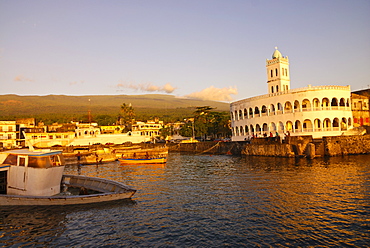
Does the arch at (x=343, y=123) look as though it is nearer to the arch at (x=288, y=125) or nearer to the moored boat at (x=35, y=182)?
the arch at (x=288, y=125)

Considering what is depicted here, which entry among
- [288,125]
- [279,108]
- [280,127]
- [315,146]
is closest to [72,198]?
[315,146]

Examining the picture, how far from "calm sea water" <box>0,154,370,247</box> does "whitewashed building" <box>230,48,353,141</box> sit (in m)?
29.9

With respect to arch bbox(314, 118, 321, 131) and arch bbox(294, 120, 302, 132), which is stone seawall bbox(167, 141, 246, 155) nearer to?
arch bbox(294, 120, 302, 132)

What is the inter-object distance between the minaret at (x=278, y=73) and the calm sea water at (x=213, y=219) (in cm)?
4526

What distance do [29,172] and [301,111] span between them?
49.1 metres

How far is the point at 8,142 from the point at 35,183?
71833 mm

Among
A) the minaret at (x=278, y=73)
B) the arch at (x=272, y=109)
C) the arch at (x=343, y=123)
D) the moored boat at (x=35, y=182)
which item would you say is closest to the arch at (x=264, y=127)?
the arch at (x=272, y=109)

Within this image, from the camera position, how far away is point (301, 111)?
54.8 metres

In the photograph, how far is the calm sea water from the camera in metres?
14.0

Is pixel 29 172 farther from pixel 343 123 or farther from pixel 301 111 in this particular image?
pixel 343 123

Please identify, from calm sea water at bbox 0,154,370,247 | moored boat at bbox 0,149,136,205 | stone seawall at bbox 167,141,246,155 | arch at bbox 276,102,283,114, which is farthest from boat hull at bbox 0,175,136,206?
arch at bbox 276,102,283,114

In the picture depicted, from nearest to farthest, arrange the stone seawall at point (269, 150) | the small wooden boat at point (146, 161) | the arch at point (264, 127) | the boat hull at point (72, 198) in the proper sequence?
the boat hull at point (72, 198) < the small wooden boat at point (146, 161) < the stone seawall at point (269, 150) < the arch at point (264, 127)

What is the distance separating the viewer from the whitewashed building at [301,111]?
177ft

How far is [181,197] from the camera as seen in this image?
22.8 metres
